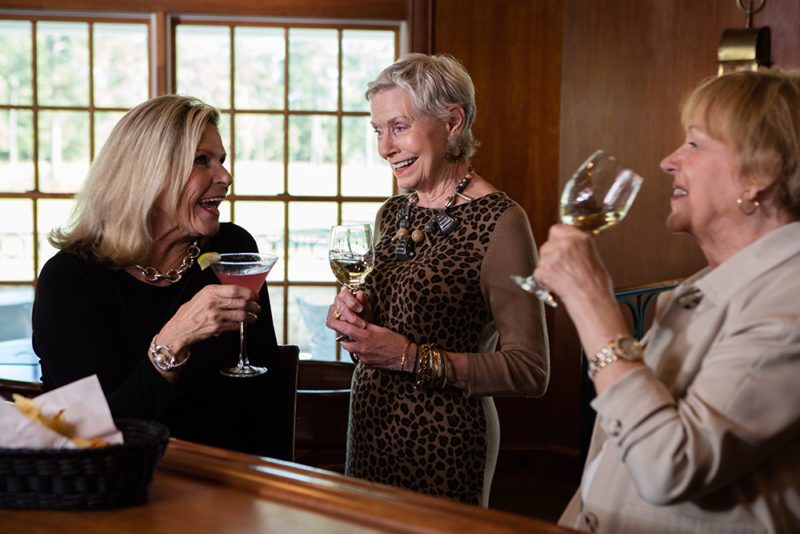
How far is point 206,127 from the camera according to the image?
7.66 feet

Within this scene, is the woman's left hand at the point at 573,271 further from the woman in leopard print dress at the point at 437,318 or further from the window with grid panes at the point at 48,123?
the window with grid panes at the point at 48,123

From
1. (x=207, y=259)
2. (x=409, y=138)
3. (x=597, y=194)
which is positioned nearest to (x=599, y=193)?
(x=597, y=194)

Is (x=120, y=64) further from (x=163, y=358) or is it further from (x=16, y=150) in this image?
(x=163, y=358)

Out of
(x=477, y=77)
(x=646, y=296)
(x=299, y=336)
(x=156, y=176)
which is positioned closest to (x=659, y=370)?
(x=156, y=176)

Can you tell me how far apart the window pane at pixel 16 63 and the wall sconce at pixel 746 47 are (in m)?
3.28

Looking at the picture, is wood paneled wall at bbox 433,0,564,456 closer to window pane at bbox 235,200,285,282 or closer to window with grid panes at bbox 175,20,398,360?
window with grid panes at bbox 175,20,398,360

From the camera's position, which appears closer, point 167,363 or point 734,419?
point 734,419

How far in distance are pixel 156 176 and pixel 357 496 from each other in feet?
4.06

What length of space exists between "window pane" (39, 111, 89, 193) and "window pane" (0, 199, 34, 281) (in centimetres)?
16

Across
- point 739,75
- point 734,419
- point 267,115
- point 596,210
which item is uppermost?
point 267,115

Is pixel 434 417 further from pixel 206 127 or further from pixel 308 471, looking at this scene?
pixel 206 127

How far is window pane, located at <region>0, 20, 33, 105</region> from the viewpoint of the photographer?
4.60 metres

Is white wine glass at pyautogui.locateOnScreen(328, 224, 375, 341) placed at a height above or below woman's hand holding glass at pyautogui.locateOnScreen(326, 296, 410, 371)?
above

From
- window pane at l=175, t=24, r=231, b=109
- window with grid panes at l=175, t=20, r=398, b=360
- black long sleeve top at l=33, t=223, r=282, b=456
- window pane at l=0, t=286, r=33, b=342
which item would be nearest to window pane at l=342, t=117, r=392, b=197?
window with grid panes at l=175, t=20, r=398, b=360
